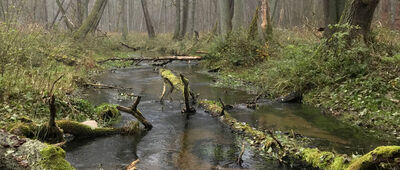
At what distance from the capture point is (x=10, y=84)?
7.36 m

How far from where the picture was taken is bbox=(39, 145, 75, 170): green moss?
14.0 ft

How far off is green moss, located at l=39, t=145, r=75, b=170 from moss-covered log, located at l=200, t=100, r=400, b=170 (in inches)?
130

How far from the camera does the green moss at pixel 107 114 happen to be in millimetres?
8148

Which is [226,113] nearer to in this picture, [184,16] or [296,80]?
[296,80]

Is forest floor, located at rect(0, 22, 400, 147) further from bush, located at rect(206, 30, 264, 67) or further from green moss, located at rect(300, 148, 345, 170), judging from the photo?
green moss, located at rect(300, 148, 345, 170)

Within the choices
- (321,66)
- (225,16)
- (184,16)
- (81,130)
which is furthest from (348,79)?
(184,16)

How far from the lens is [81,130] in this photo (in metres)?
6.82

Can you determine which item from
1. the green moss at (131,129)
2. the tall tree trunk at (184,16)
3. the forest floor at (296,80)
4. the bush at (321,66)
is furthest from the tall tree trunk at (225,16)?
the green moss at (131,129)

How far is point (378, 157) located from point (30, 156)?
4.09 m

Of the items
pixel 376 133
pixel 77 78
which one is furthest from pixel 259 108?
pixel 77 78

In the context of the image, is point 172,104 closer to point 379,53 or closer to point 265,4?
point 379,53

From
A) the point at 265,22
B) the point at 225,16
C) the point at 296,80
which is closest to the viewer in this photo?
the point at 296,80

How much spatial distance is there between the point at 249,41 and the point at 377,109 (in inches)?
356

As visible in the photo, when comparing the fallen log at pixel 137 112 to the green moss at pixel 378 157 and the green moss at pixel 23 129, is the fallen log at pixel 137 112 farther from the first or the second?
the green moss at pixel 378 157
